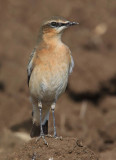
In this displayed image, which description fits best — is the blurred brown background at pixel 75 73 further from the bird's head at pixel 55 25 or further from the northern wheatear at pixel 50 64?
the bird's head at pixel 55 25

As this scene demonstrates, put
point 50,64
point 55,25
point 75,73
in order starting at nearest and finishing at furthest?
point 50,64
point 55,25
point 75,73

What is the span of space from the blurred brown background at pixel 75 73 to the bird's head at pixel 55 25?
2.84 m

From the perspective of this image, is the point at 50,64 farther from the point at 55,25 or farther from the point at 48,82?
the point at 55,25

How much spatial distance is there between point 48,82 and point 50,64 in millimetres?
320

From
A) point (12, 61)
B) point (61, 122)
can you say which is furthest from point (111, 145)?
point (12, 61)

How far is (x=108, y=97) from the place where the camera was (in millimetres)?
14836

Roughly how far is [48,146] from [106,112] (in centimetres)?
672

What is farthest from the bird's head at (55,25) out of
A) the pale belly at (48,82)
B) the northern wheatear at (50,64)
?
the pale belly at (48,82)

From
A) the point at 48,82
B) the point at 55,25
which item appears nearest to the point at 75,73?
the point at 55,25

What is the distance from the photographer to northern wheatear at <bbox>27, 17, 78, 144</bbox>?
8836 millimetres

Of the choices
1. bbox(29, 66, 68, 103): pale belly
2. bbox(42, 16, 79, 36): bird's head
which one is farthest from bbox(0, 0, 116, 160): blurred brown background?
bbox(42, 16, 79, 36): bird's head

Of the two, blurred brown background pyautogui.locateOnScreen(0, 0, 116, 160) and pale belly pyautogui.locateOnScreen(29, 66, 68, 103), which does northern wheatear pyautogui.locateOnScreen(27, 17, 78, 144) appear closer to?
pale belly pyautogui.locateOnScreen(29, 66, 68, 103)

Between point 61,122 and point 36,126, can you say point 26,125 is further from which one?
point 36,126

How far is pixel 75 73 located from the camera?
14859 mm
